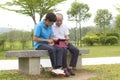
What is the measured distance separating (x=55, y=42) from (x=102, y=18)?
27595mm

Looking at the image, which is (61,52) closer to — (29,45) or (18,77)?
(18,77)

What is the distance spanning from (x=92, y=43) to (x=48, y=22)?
2230cm

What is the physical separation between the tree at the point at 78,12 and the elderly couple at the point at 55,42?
24482 millimetres

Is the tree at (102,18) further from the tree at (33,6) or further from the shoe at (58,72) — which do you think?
the shoe at (58,72)

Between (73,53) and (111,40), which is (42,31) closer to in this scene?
(73,53)

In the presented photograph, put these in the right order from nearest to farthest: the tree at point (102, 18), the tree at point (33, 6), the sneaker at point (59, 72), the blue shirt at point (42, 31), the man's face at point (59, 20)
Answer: the sneaker at point (59, 72), the blue shirt at point (42, 31), the man's face at point (59, 20), the tree at point (33, 6), the tree at point (102, 18)

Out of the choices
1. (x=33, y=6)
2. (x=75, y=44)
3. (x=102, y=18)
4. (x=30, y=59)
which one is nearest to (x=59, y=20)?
(x=30, y=59)

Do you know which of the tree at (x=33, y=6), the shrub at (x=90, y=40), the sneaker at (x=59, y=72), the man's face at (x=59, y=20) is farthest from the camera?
the shrub at (x=90, y=40)

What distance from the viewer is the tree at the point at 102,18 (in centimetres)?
3391

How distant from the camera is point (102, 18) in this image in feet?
112

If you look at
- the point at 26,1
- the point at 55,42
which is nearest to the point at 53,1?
the point at 26,1

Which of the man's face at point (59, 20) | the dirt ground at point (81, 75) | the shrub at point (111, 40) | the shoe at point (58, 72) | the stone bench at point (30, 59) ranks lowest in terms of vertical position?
the shrub at point (111, 40)

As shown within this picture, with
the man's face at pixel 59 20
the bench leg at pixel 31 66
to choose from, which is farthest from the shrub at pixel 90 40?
the bench leg at pixel 31 66

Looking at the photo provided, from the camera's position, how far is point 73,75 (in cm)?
681
